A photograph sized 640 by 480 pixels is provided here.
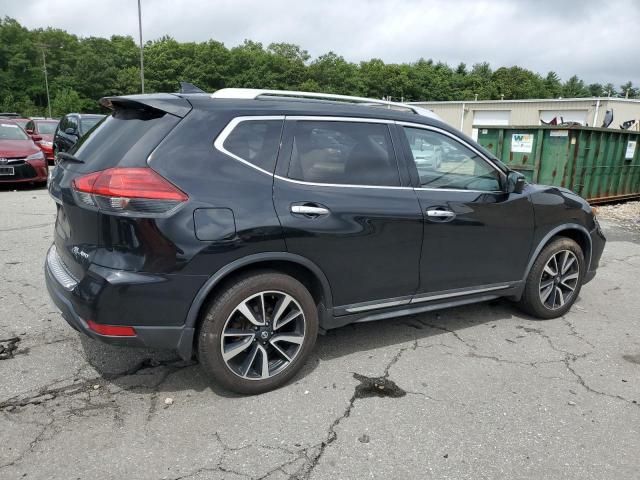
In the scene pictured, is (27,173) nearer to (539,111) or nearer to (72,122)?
(72,122)

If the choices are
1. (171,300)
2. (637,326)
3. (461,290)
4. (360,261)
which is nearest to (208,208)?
(171,300)

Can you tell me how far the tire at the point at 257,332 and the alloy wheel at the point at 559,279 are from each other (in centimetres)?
237

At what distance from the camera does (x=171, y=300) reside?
2.80m

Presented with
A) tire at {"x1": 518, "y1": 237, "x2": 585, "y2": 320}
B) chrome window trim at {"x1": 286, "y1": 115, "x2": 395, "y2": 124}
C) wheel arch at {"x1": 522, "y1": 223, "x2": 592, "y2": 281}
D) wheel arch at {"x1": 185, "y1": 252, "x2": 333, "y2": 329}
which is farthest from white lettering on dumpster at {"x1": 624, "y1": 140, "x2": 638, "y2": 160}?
wheel arch at {"x1": 185, "y1": 252, "x2": 333, "y2": 329}

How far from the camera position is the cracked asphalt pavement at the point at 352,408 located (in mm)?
2576

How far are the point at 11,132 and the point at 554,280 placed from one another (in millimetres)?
12043

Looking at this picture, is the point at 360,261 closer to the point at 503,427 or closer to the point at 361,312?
the point at 361,312

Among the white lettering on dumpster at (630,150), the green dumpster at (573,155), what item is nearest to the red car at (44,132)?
the green dumpster at (573,155)

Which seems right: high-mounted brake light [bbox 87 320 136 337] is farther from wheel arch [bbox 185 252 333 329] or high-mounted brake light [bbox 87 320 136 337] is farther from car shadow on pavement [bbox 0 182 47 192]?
car shadow on pavement [bbox 0 182 47 192]

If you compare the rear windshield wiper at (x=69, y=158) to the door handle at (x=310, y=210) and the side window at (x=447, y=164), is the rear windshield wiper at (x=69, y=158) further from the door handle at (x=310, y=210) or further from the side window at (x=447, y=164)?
the side window at (x=447, y=164)

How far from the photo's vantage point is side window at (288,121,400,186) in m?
3.22

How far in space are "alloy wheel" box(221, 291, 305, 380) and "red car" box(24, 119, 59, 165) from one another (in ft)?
50.1

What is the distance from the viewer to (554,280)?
4551 millimetres

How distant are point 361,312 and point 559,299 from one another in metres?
2.20
